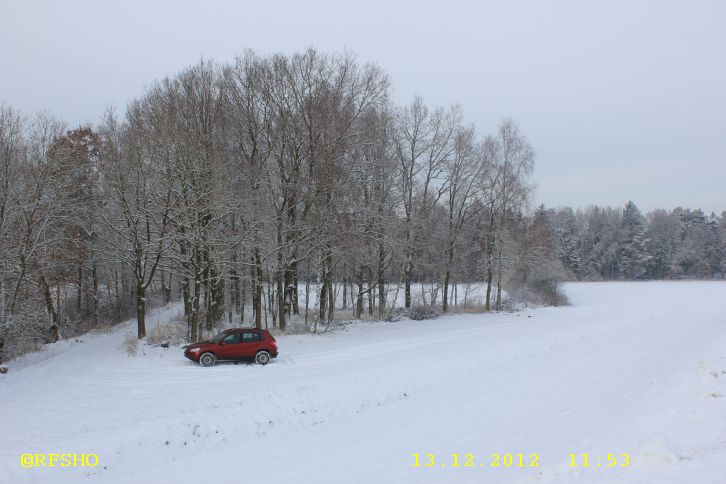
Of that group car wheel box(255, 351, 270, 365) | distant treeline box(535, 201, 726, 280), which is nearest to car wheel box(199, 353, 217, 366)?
car wheel box(255, 351, 270, 365)

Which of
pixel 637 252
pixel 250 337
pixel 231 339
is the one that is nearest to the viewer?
pixel 231 339

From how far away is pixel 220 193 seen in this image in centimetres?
2314

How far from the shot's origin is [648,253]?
296 ft

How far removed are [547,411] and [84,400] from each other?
1365 cm

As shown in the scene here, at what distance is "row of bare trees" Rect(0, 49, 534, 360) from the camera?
884 inches

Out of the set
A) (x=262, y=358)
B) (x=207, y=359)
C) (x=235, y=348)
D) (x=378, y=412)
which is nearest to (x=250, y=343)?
(x=235, y=348)

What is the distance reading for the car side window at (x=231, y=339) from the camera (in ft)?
61.5

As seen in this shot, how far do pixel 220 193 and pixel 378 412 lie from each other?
1468 centimetres

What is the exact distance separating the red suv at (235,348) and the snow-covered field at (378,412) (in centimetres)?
48

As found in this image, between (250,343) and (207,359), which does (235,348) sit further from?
(207,359)

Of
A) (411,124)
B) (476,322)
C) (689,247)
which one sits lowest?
(476,322)

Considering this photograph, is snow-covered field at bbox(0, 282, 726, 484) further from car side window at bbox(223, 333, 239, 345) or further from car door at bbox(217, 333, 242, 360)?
car side window at bbox(223, 333, 239, 345)

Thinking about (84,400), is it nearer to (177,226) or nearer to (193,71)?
(177,226)

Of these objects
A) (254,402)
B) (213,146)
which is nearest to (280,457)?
(254,402)
